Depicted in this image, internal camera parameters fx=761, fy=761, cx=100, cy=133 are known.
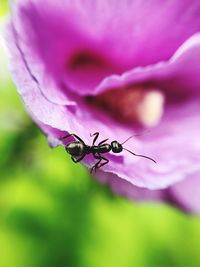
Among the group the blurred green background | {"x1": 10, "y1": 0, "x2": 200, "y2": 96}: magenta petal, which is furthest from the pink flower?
the blurred green background

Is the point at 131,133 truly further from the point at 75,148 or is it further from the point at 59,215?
the point at 59,215

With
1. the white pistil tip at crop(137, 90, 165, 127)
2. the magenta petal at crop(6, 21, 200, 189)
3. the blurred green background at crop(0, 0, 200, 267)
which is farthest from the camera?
the blurred green background at crop(0, 0, 200, 267)

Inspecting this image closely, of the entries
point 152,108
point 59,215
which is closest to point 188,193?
point 152,108

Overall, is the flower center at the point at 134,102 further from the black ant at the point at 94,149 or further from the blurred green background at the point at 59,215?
the blurred green background at the point at 59,215

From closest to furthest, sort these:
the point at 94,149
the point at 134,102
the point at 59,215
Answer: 1. the point at 94,149
2. the point at 134,102
3. the point at 59,215

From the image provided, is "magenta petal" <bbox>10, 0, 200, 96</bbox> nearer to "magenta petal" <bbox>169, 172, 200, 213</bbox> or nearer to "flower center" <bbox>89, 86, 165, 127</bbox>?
"flower center" <bbox>89, 86, 165, 127</bbox>

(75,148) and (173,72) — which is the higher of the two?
(173,72)

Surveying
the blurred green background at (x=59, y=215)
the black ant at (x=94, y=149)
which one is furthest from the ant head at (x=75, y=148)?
the blurred green background at (x=59, y=215)
